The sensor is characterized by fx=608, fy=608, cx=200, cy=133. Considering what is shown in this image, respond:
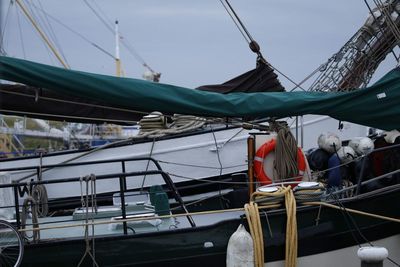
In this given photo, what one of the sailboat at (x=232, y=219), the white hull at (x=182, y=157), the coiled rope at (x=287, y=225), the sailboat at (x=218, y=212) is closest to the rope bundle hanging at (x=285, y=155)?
the sailboat at (x=232, y=219)

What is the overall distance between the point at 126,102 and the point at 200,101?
28.6 inches

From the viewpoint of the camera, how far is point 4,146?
1056 inches

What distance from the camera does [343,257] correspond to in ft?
19.8

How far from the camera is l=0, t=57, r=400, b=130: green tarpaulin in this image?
224 inches

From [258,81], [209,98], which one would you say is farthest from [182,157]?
[209,98]

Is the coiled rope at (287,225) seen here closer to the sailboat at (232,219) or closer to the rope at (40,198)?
the sailboat at (232,219)

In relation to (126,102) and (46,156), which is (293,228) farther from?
(46,156)

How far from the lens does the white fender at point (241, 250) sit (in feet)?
18.3

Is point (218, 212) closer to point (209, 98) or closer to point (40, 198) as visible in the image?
point (209, 98)

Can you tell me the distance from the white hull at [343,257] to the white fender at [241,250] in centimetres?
30

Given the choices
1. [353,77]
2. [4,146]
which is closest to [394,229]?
[353,77]

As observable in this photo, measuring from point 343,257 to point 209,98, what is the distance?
2.06 m

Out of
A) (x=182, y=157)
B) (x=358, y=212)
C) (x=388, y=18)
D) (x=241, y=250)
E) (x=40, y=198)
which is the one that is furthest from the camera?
(x=182, y=157)

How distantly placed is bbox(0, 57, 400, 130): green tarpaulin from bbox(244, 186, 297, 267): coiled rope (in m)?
0.84
